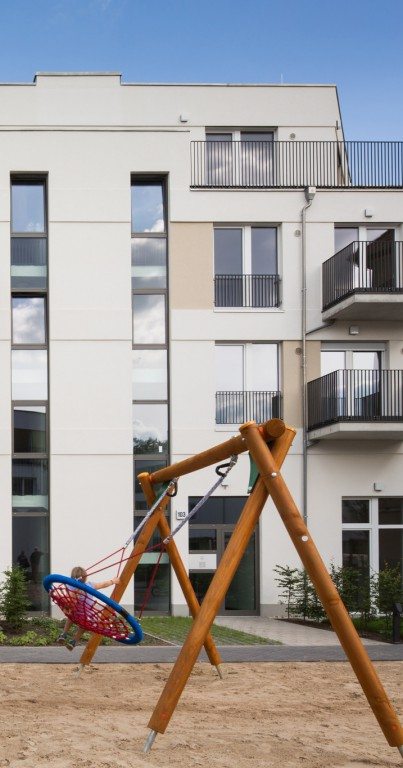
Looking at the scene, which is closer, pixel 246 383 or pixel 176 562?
pixel 176 562

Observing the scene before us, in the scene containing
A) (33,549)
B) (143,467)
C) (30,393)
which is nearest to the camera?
(33,549)

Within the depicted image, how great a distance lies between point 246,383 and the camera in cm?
2339

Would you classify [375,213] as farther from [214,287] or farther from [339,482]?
[339,482]

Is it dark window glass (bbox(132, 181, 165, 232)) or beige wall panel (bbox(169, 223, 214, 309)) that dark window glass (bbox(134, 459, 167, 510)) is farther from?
dark window glass (bbox(132, 181, 165, 232))

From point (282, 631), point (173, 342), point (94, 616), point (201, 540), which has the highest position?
point (173, 342)

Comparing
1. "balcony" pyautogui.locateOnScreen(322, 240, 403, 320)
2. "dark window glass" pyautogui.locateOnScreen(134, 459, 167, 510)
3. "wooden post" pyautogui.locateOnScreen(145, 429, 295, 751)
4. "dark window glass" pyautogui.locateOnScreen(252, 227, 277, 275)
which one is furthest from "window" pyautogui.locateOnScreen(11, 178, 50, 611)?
"wooden post" pyautogui.locateOnScreen(145, 429, 295, 751)

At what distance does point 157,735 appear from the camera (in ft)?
29.6

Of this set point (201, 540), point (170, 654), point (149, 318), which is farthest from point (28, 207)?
point (170, 654)

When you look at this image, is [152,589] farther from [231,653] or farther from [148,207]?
[148,207]

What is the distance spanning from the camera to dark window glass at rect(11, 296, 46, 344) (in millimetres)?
23094

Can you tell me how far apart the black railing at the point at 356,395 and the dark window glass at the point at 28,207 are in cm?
699

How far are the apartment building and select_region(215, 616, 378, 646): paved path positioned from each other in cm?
112

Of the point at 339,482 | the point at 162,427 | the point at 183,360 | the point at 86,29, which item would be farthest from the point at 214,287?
the point at 86,29

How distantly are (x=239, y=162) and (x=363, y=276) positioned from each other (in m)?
4.19
